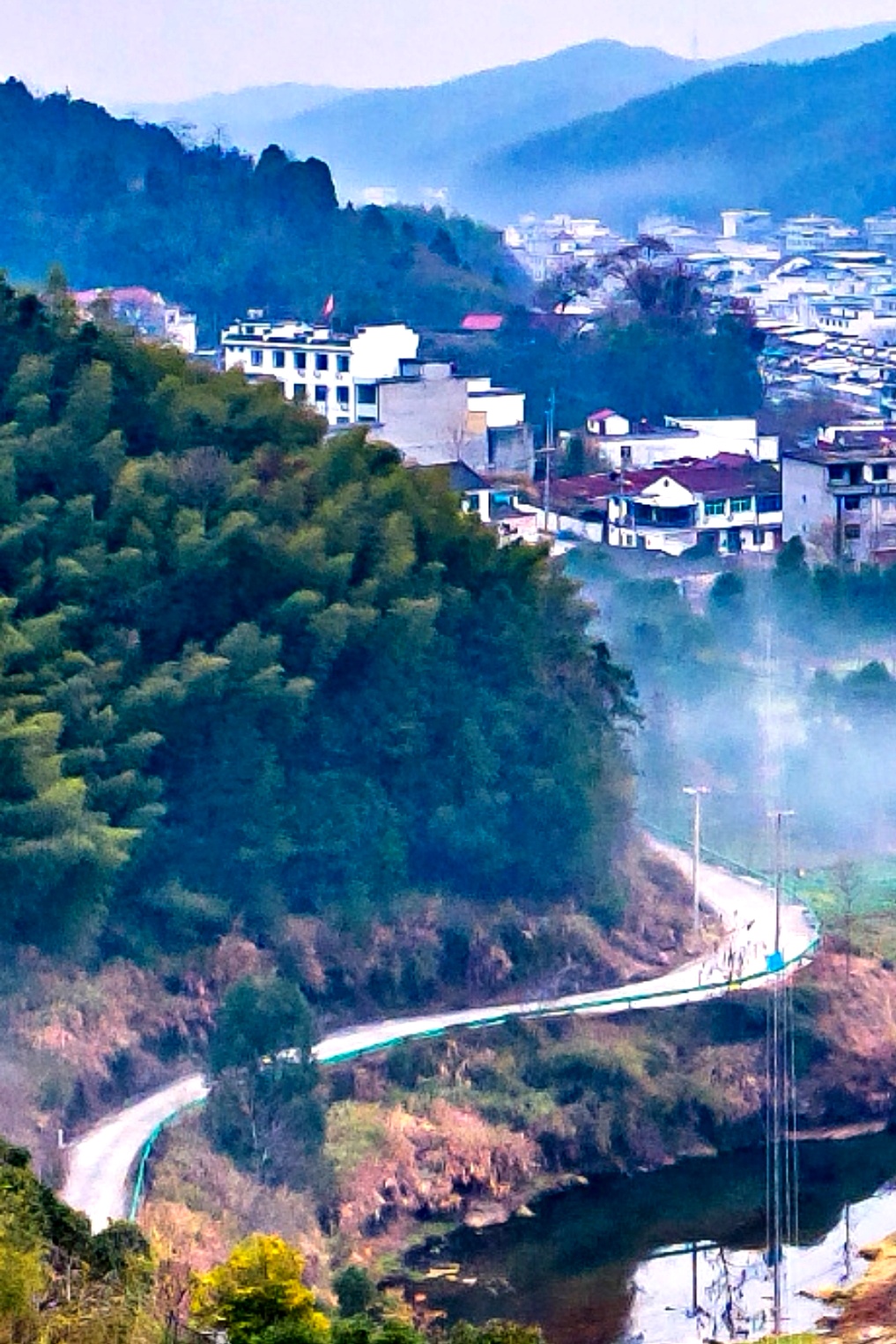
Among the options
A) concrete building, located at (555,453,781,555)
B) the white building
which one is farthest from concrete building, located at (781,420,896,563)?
the white building

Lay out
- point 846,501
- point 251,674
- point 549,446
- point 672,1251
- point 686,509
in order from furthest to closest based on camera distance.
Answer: point 549,446 → point 686,509 → point 846,501 → point 251,674 → point 672,1251

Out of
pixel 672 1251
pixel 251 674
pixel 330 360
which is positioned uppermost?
pixel 330 360

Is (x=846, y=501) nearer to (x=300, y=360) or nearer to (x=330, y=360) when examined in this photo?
(x=330, y=360)

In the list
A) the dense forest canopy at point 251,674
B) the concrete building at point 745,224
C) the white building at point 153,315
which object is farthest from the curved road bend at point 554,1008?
the concrete building at point 745,224

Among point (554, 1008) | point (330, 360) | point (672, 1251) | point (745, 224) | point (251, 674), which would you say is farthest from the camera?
point (745, 224)

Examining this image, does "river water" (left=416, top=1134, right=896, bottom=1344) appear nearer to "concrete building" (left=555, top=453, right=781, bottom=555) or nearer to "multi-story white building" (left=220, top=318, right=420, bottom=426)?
"concrete building" (left=555, top=453, right=781, bottom=555)

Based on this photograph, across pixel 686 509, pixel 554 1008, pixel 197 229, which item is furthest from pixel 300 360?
pixel 554 1008

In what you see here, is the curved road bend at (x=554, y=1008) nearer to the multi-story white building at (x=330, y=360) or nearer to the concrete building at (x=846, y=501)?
the concrete building at (x=846, y=501)
